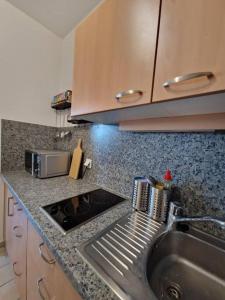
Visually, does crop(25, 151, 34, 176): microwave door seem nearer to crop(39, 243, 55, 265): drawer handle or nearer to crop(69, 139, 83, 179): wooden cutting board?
crop(69, 139, 83, 179): wooden cutting board

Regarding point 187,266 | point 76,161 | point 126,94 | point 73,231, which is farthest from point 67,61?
point 187,266

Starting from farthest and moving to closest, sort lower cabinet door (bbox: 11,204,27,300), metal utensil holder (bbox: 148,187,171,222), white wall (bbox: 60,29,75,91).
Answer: white wall (bbox: 60,29,75,91) < lower cabinet door (bbox: 11,204,27,300) < metal utensil holder (bbox: 148,187,171,222)

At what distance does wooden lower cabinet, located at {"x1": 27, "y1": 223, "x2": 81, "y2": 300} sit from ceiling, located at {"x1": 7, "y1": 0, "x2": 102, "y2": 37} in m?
1.83

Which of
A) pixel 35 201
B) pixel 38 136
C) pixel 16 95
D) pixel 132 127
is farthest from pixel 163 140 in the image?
pixel 16 95

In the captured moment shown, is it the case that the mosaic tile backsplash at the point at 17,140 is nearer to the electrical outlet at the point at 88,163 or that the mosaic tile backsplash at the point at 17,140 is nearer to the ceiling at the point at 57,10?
the electrical outlet at the point at 88,163

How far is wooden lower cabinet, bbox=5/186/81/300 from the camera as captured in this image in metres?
0.52

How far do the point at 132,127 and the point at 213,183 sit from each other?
1.79 feet

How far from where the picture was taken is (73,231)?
627 mm

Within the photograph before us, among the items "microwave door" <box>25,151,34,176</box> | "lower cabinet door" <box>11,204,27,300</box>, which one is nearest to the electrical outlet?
"microwave door" <box>25,151,34,176</box>

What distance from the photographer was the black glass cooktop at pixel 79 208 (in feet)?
2.31

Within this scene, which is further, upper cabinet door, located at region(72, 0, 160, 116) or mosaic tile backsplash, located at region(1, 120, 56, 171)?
mosaic tile backsplash, located at region(1, 120, 56, 171)

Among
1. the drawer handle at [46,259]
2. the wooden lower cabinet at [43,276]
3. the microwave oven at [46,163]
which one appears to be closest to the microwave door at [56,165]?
the microwave oven at [46,163]

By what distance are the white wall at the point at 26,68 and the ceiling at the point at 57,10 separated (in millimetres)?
86

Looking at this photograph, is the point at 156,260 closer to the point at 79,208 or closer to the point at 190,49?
the point at 79,208
